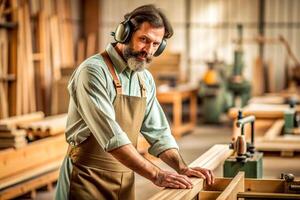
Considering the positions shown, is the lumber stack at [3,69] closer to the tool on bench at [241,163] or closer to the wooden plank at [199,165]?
the wooden plank at [199,165]

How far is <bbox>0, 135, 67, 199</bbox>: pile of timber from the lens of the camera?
6.07 meters

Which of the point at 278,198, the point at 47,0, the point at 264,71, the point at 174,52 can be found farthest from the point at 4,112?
the point at 278,198

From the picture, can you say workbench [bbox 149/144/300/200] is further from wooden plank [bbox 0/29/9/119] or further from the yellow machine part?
the yellow machine part

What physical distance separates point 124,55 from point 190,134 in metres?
9.09

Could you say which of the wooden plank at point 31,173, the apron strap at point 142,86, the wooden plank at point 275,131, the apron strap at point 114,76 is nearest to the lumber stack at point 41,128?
the wooden plank at point 31,173

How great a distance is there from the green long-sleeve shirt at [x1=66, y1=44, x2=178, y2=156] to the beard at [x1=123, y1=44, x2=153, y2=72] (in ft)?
0.30

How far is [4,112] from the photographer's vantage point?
383 inches

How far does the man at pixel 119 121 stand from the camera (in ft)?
9.34

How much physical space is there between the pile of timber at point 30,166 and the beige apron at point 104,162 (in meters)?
2.96

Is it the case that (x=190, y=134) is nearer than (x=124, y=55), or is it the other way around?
(x=124, y=55)

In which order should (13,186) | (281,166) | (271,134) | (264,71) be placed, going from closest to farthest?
(281,166) < (271,134) < (13,186) < (264,71)

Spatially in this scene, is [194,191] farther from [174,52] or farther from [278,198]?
[174,52]

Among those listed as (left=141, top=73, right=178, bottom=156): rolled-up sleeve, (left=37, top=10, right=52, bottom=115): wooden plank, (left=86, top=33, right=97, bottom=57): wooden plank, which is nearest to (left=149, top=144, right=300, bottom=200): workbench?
(left=141, top=73, right=178, bottom=156): rolled-up sleeve

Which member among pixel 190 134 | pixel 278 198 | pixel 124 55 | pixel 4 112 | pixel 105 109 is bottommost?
pixel 190 134
